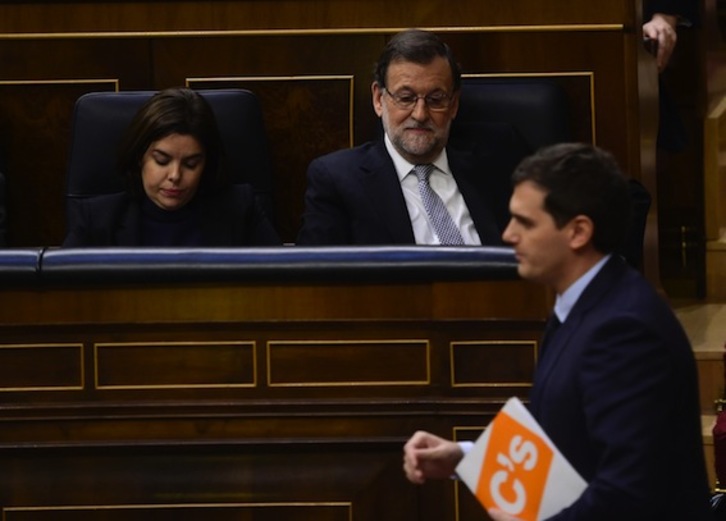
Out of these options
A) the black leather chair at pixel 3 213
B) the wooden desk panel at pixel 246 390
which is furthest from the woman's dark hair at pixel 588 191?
the black leather chair at pixel 3 213

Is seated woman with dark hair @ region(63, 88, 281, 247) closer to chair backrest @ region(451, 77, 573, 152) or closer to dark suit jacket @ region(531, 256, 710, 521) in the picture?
chair backrest @ region(451, 77, 573, 152)

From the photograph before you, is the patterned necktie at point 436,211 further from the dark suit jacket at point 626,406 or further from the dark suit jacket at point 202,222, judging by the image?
the dark suit jacket at point 626,406

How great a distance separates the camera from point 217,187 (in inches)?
103

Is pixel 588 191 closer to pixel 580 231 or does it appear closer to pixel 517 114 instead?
pixel 580 231

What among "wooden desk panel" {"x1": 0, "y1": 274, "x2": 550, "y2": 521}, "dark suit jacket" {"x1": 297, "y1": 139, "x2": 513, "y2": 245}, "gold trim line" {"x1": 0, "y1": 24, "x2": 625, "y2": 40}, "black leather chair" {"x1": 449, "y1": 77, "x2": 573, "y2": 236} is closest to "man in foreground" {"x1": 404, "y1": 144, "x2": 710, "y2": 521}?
"wooden desk panel" {"x1": 0, "y1": 274, "x2": 550, "y2": 521}

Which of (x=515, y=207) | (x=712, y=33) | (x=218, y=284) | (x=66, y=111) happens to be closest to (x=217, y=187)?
(x=66, y=111)

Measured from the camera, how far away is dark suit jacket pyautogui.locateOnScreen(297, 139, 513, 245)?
254 centimetres

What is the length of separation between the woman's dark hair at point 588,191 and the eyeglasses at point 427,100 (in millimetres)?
1105

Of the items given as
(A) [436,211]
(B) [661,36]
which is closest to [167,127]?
(A) [436,211]

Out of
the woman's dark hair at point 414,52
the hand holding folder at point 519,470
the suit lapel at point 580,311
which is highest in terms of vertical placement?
the woman's dark hair at point 414,52

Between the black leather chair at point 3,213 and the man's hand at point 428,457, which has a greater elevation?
the black leather chair at point 3,213

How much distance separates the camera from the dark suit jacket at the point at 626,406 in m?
1.40

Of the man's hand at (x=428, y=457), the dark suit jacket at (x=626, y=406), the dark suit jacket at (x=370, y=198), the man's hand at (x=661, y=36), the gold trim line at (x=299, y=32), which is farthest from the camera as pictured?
the man's hand at (x=661, y=36)

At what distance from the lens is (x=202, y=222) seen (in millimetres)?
2590
